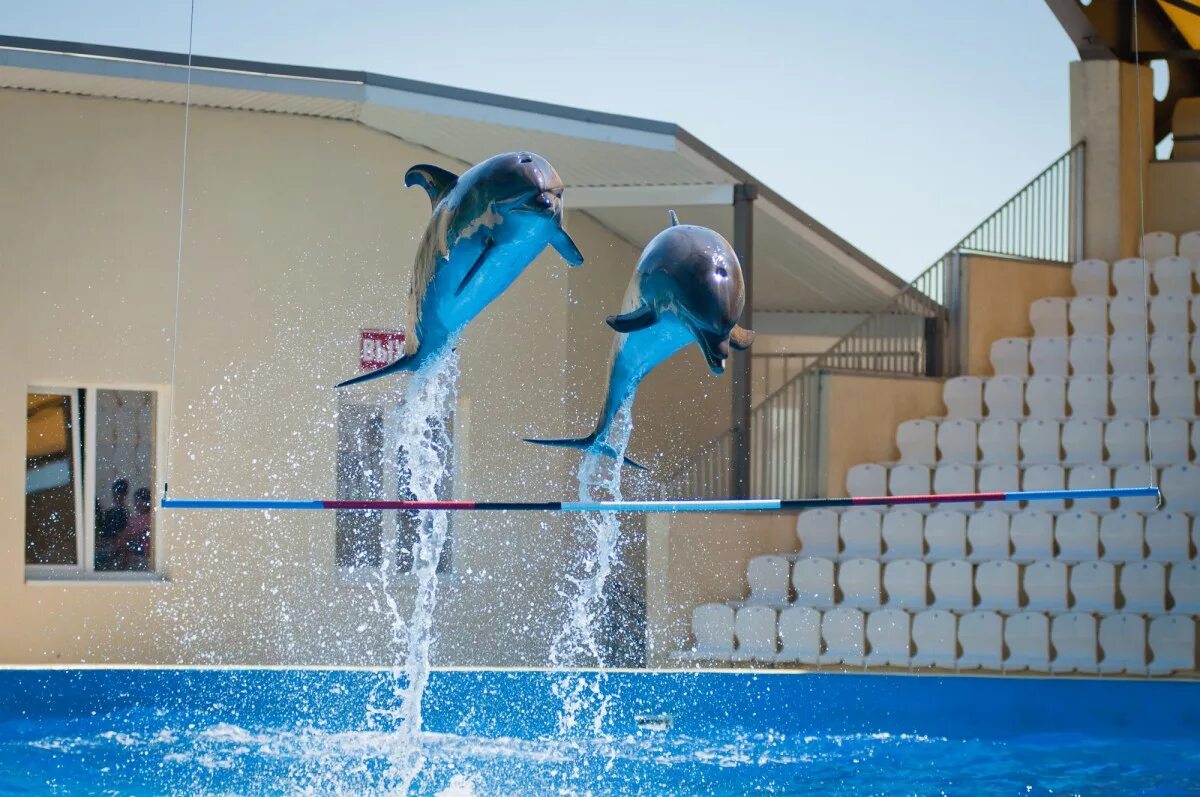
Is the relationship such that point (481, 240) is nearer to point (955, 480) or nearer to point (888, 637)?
point (888, 637)

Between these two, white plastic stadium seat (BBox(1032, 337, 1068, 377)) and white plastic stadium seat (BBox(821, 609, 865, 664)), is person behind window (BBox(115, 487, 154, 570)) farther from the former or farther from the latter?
white plastic stadium seat (BBox(1032, 337, 1068, 377))

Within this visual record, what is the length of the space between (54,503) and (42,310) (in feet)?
4.74

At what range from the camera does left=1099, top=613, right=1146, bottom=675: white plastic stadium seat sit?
34.4ft

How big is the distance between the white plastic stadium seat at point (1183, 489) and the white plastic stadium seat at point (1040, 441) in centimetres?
93

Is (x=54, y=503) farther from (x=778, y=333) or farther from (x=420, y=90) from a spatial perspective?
(x=778, y=333)

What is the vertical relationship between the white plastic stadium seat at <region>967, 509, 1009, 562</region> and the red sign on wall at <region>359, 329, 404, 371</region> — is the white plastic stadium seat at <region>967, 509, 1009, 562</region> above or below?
below

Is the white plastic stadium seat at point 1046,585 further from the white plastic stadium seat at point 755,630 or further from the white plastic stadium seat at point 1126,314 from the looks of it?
the white plastic stadium seat at point 1126,314

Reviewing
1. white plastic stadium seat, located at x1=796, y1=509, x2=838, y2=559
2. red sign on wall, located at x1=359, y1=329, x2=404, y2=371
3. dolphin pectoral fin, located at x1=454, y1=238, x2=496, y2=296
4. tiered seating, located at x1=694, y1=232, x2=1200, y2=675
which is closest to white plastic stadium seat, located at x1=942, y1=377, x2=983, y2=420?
tiered seating, located at x1=694, y1=232, x2=1200, y2=675

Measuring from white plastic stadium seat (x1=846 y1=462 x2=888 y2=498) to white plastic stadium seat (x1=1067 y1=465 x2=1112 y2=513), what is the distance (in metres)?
1.43

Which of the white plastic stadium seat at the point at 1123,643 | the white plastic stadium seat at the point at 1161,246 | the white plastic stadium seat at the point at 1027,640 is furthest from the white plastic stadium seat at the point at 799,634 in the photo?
the white plastic stadium seat at the point at 1161,246

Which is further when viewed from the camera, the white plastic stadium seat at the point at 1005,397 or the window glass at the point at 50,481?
the white plastic stadium seat at the point at 1005,397

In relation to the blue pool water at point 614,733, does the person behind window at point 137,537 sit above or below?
above

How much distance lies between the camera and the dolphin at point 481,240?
4.97 meters

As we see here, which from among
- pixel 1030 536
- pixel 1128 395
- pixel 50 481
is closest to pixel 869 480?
pixel 1030 536
